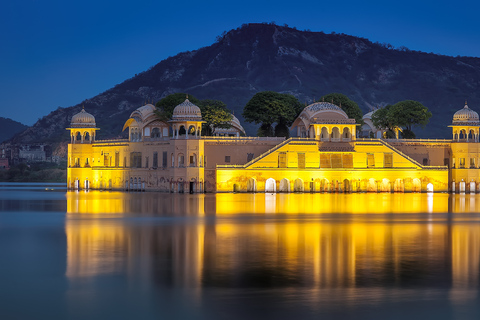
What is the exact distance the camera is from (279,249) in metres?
23.3

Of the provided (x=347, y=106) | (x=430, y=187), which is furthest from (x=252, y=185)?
(x=347, y=106)

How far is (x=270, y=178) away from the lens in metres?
73.6

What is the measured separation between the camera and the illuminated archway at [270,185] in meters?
73.7

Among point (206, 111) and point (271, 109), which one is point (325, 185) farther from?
point (206, 111)

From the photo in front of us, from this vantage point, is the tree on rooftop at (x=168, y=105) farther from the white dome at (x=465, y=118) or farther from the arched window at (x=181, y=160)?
the white dome at (x=465, y=118)

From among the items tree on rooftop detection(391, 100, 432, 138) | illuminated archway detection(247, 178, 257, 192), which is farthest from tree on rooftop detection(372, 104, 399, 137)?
illuminated archway detection(247, 178, 257, 192)

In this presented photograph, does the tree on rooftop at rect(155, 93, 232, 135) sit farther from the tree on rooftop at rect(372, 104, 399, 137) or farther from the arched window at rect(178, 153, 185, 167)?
the tree on rooftop at rect(372, 104, 399, 137)

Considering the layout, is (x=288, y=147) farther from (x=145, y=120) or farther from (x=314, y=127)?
(x=145, y=120)

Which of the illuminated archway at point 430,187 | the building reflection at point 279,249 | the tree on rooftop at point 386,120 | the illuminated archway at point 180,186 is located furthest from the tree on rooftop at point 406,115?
the building reflection at point 279,249

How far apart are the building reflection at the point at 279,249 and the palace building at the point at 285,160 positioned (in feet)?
113

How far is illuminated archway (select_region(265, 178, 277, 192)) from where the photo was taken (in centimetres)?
7369

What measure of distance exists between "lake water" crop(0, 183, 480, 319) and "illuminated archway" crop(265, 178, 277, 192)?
129 feet

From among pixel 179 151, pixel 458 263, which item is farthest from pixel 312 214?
pixel 179 151

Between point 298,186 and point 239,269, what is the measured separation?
5600cm
